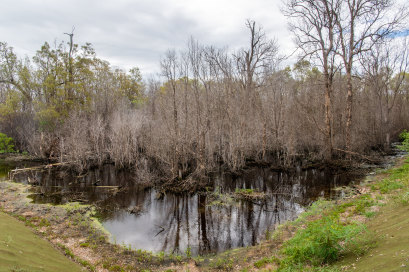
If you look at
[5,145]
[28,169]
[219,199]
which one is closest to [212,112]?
[219,199]

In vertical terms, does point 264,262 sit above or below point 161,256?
above

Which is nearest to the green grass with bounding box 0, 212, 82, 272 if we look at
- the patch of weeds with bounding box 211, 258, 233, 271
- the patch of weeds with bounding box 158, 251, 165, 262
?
the patch of weeds with bounding box 158, 251, 165, 262

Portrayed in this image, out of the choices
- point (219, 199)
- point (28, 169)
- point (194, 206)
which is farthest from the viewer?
point (28, 169)

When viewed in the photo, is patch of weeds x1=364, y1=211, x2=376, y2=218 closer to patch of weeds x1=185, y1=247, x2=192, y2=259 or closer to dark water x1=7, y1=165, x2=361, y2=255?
dark water x1=7, y1=165, x2=361, y2=255

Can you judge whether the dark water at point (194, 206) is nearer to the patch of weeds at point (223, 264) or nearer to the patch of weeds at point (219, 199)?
the patch of weeds at point (219, 199)

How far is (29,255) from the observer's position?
5625 millimetres

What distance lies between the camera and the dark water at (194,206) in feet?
28.4

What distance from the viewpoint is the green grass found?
4738 millimetres

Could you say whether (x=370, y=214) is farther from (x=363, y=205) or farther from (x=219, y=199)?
(x=219, y=199)

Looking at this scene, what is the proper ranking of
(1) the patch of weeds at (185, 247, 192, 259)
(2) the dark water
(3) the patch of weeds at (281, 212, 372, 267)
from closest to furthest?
(3) the patch of weeds at (281, 212, 372, 267)
(1) the patch of weeds at (185, 247, 192, 259)
(2) the dark water

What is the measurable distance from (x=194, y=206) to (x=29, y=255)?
23.7ft

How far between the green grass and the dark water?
233cm

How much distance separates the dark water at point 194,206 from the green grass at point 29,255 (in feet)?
7.64

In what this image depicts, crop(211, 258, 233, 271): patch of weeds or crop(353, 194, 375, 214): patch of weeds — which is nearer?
crop(211, 258, 233, 271): patch of weeds
